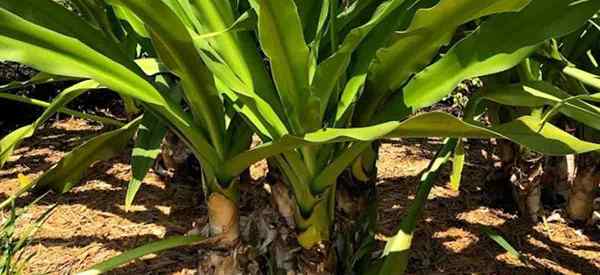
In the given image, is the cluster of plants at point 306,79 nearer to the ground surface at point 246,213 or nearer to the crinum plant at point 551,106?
the crinum plant at point 551,106

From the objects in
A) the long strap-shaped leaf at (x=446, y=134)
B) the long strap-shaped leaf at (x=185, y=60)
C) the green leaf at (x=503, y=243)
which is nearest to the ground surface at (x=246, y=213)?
the green leaf at (x=503, y=243)

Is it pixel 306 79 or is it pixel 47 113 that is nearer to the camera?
pixel 306 79

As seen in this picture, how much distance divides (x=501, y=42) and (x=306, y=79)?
0.26 m

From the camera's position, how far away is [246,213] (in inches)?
43.7

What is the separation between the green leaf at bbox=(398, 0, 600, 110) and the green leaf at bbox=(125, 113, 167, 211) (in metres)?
0.46

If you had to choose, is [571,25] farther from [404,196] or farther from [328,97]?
[404,196]

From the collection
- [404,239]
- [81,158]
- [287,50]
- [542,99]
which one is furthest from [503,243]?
[81,158]

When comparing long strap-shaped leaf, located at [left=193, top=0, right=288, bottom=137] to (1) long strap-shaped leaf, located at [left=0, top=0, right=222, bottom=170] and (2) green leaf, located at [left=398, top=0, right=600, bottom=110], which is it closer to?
(1) long strap-shaped leaf, located at [left=0, top=0, right=222, bottom=170]

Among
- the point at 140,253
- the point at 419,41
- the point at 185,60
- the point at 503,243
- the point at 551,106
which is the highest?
the point at 185,60

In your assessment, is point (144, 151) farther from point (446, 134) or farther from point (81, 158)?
point (446, 134)

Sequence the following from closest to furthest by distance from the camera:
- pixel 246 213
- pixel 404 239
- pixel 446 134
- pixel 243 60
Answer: pixel 446 134, pixel 243 60, pixel 404 239, pixel 246 213

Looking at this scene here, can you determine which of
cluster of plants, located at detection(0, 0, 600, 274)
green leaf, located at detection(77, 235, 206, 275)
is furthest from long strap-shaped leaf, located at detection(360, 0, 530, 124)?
green leaf, located at detection(77, 235, 206, 275)

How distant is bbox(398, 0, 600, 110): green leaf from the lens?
772 millimetres

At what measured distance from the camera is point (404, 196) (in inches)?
62.8
